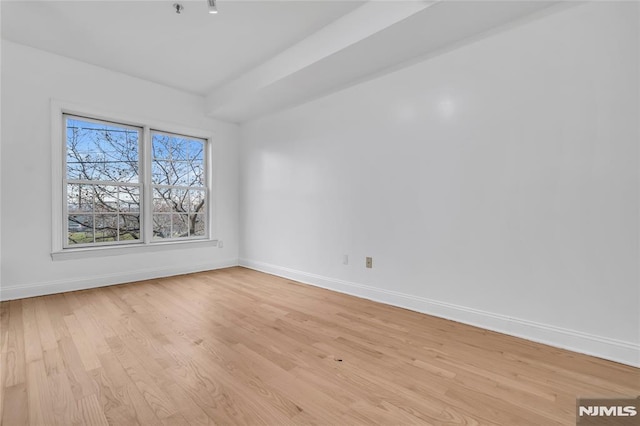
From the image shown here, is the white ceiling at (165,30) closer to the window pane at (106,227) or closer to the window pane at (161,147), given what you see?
the window pane at (161,147)

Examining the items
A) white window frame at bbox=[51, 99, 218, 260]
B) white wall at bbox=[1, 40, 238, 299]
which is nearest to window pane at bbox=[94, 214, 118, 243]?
white window frame at bbox=[51, 99, 218, 260]

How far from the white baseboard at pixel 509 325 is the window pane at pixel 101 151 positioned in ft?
10.2

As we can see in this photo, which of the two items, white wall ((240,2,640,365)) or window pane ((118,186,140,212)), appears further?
window pane ((118,186,140,212))

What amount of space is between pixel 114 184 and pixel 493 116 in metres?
4.38

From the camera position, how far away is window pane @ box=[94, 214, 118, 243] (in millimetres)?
3775

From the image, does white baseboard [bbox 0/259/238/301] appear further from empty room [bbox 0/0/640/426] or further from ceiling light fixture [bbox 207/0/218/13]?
ceiling light fixture [bbox 207/0/218/13]

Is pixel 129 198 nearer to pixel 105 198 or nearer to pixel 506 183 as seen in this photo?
pixel 105 198

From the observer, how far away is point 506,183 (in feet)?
7.66

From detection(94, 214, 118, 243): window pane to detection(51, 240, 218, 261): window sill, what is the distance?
187mm

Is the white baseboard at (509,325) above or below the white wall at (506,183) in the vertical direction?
below

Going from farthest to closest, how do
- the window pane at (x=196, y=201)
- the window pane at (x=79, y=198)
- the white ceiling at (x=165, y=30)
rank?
the window pane at (x=196, y=201) → the window pane at (x=79, y=198) → the white ceiling at (x=165, y=30)

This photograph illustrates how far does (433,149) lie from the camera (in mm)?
2723

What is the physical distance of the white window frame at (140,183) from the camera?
3.35m

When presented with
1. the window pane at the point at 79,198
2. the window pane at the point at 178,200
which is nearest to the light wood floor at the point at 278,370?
the window pane at the point at 79,198
